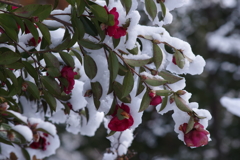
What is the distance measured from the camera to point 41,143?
4.45ft

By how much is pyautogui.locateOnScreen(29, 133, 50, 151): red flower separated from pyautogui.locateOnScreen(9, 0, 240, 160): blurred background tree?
12.2 feet

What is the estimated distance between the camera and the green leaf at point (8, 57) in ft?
2.89

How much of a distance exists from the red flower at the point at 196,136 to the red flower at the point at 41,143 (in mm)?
648

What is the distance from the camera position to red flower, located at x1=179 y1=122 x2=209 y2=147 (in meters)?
0.88

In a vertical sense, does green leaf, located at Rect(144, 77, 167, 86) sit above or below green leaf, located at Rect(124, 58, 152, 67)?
below

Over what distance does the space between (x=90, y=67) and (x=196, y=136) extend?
1.09ft

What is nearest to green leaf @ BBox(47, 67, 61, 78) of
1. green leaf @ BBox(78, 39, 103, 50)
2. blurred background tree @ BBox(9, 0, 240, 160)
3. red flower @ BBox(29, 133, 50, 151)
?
green leaf @ BBox(78, 39, 103, 50)

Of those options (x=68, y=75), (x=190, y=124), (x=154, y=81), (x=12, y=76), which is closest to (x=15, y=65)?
(x=12, y=76)

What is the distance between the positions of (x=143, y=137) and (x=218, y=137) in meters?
1.19

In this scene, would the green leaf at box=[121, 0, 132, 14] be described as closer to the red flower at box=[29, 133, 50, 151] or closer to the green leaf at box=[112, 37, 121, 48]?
the green leaf at box=[112, 37, 121, 48]

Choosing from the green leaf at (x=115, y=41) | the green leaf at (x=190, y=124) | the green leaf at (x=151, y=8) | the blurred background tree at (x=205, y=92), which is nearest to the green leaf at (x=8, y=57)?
the green leaf at (x=115, y=41)

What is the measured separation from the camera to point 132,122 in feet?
3.08

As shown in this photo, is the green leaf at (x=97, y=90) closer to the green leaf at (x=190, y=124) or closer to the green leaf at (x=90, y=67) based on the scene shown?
the green leaf at (x=90, y=67)

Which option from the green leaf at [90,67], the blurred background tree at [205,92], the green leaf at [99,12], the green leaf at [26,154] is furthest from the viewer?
the blurred background tree at [205,92]
